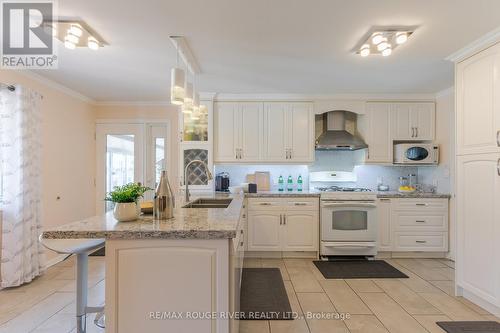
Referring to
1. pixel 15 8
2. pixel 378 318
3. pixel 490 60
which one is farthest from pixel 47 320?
pixel 490 60

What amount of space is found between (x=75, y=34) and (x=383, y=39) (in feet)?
8.01

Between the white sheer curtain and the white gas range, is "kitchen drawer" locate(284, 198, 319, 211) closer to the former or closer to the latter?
the white gas range

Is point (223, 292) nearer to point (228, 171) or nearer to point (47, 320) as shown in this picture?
point (47, 320)

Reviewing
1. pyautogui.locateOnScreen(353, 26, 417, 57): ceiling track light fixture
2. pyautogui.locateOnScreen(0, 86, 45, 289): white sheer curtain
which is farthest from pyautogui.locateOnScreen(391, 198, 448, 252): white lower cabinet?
pyautogui.locateOnScreen(0, 86, 45, 289): white sheer curtain

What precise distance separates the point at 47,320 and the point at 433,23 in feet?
12.8

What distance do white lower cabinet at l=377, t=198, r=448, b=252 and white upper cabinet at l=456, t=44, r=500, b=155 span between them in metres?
1.43

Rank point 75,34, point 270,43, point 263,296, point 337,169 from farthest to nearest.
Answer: point 337,169 < point 263,296 < point 270,43 < point 75,34

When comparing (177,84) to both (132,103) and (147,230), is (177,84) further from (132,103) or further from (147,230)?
(132,103)

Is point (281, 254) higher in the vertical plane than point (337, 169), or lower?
lower

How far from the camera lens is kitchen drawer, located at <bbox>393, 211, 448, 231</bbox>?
3.92 metres

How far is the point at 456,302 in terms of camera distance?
8.74 ft

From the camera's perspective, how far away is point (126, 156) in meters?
4.65

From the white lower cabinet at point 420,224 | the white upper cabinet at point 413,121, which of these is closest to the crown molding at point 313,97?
the white upper cabinet at point 413,121

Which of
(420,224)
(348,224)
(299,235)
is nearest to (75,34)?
(299,235)
